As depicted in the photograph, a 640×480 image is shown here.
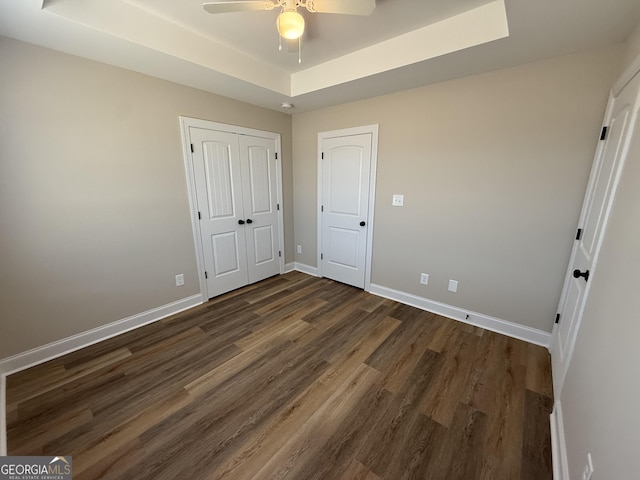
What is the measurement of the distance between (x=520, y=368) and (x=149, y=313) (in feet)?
11.5

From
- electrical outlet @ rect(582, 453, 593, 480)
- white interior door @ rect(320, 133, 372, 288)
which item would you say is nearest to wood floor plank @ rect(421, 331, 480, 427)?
electrical outlet @ rect(582, 453, 593, 480)

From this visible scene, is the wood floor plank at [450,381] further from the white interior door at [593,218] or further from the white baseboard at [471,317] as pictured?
the white interior door at [593,218]

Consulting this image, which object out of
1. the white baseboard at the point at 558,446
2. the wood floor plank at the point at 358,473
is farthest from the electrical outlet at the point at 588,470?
the wood floor plank at the point at 358,473

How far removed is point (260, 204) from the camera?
11.7ft

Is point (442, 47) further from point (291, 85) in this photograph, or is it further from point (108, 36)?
point (108, 36)

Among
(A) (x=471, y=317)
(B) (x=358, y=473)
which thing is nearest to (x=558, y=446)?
(B) (x=358, y=473)

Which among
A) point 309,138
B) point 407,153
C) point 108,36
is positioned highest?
point 108,36

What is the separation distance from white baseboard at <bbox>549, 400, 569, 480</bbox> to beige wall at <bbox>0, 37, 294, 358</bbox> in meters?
3.32

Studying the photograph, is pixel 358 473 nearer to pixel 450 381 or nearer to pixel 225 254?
pixel 450 381

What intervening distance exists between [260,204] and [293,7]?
239 cm

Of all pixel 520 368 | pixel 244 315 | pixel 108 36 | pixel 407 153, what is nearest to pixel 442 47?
pixel 407 153

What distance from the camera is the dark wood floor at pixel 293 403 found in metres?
1.37

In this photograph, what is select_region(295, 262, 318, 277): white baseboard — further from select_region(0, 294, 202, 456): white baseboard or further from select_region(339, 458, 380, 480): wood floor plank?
select_region(339, 458, 380, 480): wood floor plank

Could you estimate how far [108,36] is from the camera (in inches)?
69.2
